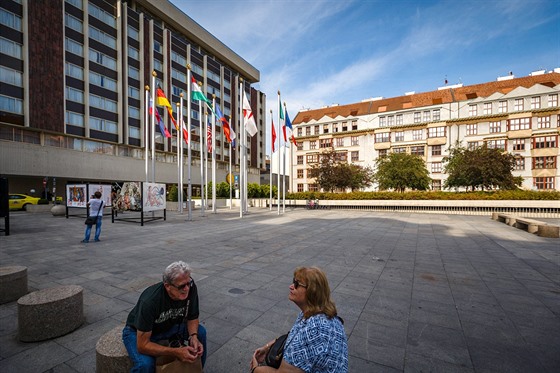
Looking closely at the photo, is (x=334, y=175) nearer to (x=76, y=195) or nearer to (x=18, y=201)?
(x=76, y=195)

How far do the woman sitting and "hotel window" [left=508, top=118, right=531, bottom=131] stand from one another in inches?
2132

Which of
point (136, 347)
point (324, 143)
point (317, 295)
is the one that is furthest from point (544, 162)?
point (136, 347)

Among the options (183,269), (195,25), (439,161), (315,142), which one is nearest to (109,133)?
(195,25)

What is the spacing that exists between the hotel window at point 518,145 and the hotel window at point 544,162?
234cm

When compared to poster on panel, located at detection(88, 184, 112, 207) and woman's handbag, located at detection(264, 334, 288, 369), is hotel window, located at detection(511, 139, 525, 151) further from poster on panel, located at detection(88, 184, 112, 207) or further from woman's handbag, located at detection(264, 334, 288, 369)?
woman's handbag, located at detection(264, 334, 288, 369)

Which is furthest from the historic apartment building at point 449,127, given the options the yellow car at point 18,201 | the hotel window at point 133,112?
the yellow car at point 18,201

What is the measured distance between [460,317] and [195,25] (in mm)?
58119

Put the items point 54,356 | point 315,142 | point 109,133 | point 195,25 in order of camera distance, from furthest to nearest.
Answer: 1. point 315,142
2. point 195,25
3. point 109,133
4. point 54,356

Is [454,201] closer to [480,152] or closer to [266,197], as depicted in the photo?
[480,152]

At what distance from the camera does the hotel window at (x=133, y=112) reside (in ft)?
131

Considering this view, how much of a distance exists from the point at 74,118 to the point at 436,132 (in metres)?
54.5

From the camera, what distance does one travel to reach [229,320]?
4152mm

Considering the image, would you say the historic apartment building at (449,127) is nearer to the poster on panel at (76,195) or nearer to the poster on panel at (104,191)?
the poster on panel at (104,191)

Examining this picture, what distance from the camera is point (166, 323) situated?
8.17ft
